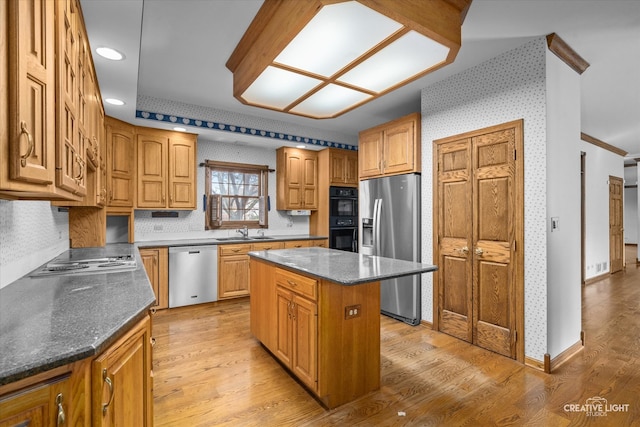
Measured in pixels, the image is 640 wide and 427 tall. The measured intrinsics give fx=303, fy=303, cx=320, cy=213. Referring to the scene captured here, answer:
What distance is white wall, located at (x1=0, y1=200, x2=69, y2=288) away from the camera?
1.63 metres

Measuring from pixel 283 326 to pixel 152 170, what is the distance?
289cm

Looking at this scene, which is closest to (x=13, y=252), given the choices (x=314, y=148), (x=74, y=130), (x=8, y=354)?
(x=74, y=130)

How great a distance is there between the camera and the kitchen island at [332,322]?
1.98 meters

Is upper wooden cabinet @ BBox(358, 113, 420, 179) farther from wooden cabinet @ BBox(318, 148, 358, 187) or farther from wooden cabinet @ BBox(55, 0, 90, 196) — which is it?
wooden cabinet @ BBox(55, 0, 90, 196)

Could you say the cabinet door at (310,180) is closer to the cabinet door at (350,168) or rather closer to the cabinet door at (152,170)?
the cabinet door at (350,168)

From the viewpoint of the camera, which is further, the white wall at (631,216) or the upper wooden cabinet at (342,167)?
the white wall at (631,216)

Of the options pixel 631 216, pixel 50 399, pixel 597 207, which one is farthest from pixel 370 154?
pixel 631 216

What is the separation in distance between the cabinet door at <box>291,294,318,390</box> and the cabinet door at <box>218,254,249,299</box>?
228cm

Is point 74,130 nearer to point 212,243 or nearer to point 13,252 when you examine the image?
point 13,252

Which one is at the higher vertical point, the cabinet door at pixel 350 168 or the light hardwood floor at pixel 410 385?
the cabinet door at pixel 350 168

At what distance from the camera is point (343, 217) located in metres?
5.36

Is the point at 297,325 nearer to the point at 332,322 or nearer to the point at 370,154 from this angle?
the point at 332,322

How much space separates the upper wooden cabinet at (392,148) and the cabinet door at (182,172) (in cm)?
238

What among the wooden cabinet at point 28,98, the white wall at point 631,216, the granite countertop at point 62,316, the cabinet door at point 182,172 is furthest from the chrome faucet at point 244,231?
the white wall at point 631,216
